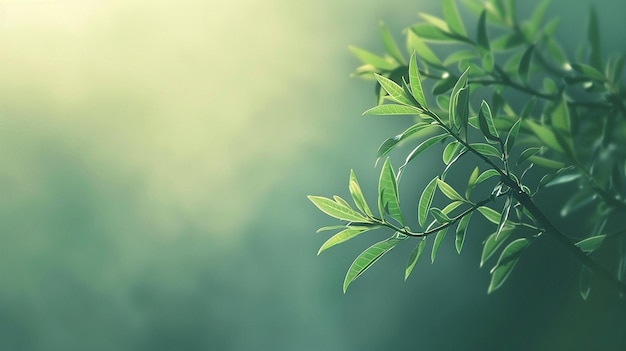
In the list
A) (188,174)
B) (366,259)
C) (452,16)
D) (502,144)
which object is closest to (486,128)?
(502,144)

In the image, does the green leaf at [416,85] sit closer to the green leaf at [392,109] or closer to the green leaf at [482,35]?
the green leaf at [392,109]

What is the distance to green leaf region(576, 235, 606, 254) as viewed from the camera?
51cm

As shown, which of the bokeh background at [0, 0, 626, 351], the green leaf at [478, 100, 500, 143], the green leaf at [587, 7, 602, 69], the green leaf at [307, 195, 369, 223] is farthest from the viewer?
the bokeh background at [0, 0, 626, 351]

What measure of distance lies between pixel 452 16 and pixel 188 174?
4.36ft

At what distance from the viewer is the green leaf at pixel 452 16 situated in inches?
26.0

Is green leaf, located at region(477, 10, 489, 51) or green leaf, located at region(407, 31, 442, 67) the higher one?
green leaf, located at region(407, 31, 442, 67)

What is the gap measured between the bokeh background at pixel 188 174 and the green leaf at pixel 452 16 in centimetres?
106

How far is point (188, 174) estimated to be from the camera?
186 centimetres

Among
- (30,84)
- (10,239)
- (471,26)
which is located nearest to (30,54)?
(30,84)

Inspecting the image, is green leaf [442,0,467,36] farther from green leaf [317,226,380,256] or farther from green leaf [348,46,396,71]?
green leaf [317,226,380,256]

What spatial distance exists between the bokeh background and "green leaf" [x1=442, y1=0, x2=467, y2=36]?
1.06m

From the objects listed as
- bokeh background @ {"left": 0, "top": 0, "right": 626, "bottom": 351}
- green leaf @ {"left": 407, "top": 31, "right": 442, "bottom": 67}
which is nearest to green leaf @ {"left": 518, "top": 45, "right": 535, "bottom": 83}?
green leaf @ {"left": 407, "top": 31, "right": 442, "bottom": 67}

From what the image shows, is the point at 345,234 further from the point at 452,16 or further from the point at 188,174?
the point at 188,174

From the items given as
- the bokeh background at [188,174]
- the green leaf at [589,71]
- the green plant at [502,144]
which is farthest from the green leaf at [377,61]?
the bokeh background at [188,174]
